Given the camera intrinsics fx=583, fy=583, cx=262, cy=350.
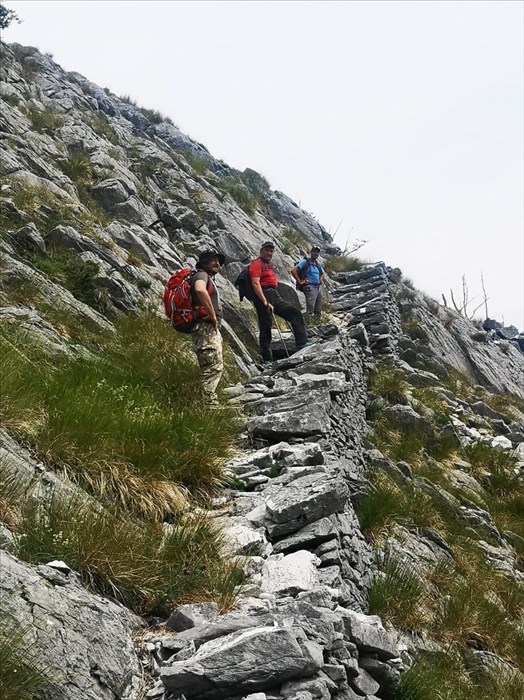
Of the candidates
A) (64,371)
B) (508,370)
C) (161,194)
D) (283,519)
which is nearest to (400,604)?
(283,519)

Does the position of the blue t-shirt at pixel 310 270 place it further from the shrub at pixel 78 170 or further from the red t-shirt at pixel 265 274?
the shrub at pixel 78 170

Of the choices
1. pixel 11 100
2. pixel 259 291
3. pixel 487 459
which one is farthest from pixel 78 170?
pixel 487 459

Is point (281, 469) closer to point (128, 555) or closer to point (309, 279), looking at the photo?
point (128, 555)

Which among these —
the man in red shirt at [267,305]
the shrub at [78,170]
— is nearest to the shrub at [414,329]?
the man in red shirt at [267,305]

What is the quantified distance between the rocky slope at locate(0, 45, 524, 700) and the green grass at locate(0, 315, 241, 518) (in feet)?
0.89

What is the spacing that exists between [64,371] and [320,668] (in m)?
3.93

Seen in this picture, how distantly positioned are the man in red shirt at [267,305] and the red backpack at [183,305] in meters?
3.48

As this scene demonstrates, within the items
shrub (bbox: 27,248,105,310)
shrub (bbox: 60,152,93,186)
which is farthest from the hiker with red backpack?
shrub (bbox: 60,152,93,186)

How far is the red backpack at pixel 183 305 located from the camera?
7.39 m

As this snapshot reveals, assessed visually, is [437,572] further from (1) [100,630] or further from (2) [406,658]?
(1) [100,630]

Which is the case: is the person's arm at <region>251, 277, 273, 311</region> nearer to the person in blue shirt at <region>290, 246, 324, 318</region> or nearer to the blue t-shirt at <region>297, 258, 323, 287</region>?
the person in blue shirt at <region>290, 246, 324, 318</region>

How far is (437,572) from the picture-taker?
21.4 ft

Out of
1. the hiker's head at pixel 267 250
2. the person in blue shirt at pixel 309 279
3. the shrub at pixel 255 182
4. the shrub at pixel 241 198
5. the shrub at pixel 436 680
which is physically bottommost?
the shrub at pixel 436 680

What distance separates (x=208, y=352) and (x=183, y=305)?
2.22 feet
